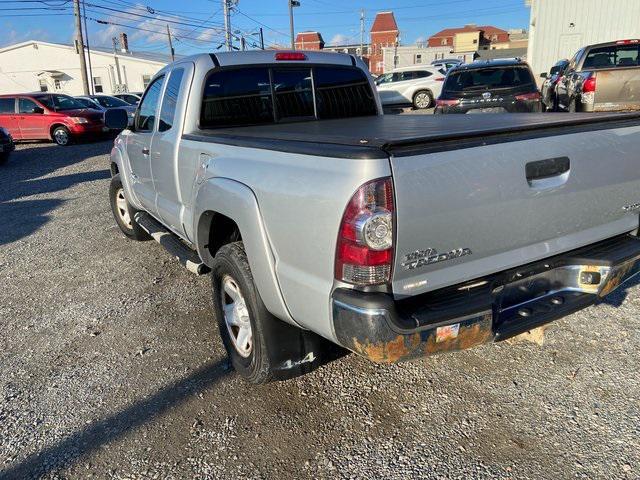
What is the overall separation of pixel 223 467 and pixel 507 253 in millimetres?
1754

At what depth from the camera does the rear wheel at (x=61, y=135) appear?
1736 centimetres

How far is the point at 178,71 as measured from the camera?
4.16m

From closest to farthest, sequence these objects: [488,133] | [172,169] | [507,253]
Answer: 1. [488,133]
2. [507,253]
3. [172,169]

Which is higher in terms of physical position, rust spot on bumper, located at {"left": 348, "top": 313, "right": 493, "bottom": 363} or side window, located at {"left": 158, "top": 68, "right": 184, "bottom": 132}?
side window, located at {"left": 158, "top": 68, "right": 184, "bottom": 132}

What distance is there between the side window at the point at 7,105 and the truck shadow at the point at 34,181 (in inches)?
55.3

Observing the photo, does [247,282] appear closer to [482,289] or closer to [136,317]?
[482,289]

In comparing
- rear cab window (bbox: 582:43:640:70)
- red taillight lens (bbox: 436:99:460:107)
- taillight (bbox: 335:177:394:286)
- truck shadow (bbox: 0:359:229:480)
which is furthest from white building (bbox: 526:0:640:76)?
taillight (bbox: 335:177:394:286)

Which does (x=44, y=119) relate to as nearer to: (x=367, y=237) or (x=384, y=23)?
(x=367, y=237)

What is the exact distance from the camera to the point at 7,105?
685 inches

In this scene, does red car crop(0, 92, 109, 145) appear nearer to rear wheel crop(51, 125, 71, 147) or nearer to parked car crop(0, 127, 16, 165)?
rear wheel crop(51, 125, 71, 147)

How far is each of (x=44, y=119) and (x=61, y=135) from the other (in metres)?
0.73

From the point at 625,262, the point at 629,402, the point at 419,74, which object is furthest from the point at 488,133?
the point at 419,74

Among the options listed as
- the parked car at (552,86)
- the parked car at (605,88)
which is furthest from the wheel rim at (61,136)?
the parked car at (605,88)

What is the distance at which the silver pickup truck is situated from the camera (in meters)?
2.12
